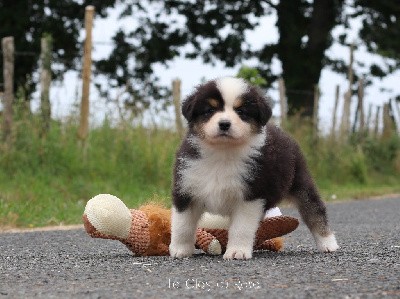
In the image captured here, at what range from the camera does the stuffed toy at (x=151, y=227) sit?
636 centimetres

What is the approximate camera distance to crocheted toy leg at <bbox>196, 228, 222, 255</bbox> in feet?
21.4

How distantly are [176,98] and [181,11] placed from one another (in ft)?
42.3

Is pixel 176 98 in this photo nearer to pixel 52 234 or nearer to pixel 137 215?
pixel 52 234

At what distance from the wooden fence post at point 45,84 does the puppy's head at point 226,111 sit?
8997 millimetres

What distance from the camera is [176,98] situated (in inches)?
734

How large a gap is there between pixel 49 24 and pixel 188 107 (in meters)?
22.8

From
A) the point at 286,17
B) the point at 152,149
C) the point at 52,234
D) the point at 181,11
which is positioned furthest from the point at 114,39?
the point at 52,234

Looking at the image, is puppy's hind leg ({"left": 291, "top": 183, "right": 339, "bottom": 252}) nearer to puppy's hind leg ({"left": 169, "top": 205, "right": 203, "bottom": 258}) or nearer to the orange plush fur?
puppy's hind leg ({"left": 169, "top": 205, "right": 203, "bottom": 258})

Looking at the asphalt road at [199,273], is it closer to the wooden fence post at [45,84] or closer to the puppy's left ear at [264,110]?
the puppy's left ear at [264,110]

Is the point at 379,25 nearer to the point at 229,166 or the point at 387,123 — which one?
the point at 387,123

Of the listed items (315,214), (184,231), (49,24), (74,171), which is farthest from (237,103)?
(49,24)

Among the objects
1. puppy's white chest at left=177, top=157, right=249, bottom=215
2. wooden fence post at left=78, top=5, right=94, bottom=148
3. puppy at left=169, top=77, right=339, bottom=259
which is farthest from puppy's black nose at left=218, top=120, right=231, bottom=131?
wooden fence post at left=78, top=5, right=94, bottom=148

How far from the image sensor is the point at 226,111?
19.8 ft

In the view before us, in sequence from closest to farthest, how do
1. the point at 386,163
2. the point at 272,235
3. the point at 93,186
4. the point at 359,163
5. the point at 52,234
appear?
the point at 272,235 → the point at 52,234 → the point at 93,186 → the point at 359,163 → the point at 386,163
